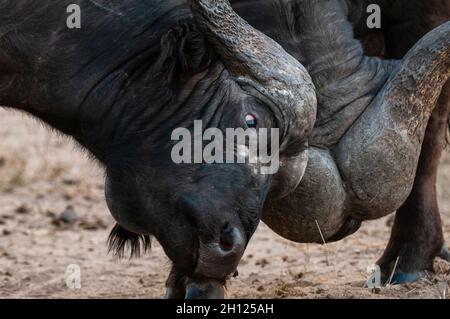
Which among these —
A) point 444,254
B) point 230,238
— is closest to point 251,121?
point 230,238

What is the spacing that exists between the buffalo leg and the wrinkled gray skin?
1.09 meters

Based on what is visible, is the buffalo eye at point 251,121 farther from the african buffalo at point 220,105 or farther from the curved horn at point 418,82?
the curved horn at point 418,82

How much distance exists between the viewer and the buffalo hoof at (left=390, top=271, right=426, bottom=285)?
6.45 metres

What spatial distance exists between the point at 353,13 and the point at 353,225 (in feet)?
3.30

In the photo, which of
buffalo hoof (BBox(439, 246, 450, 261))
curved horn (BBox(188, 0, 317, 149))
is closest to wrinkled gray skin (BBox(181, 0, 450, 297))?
curved horn (BBox(188, 0, 317, 149))

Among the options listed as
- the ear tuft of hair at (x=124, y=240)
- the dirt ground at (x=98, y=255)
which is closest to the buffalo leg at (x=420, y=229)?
the dirt ground at (x=98, y=255)

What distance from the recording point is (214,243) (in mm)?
4828

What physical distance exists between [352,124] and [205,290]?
1.02 meters

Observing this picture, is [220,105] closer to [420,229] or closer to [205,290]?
[205,290]

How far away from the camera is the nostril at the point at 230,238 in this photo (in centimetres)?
480

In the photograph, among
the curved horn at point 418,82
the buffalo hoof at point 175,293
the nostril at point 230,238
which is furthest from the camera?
the buffalo hoof at point 175,293

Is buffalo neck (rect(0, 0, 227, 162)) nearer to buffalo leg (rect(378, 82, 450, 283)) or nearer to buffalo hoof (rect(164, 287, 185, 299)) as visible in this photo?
buffalo hoof (rect(164, 287, 185, 299))

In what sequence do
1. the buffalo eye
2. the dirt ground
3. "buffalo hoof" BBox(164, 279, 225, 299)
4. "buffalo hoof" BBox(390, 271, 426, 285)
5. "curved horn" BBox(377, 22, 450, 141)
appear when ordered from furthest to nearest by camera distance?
the dirt ground
"buffalo hoof" BBox(390, 271, 426, 285)
"curved horn" BBox(377, 22, 450, 141)
"buffalo hoof" BBox(164, 279, 225, 299)
the buffalo eye

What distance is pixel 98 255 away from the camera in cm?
781
